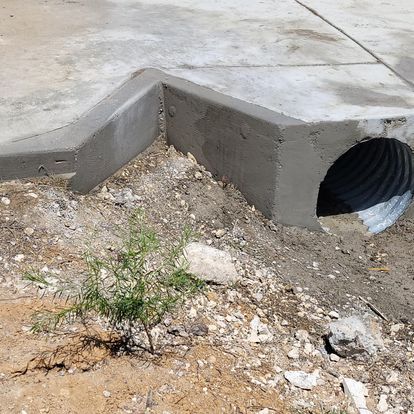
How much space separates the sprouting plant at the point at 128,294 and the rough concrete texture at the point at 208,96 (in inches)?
37.4

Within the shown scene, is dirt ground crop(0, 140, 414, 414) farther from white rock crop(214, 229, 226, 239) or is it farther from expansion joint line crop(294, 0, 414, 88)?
expansion joint line crop(294, 0, 414, 88)

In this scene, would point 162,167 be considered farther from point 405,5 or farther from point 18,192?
point 405,5

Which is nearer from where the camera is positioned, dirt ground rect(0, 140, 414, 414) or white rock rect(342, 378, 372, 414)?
dirt ground rect(0, 140, 414, 414)

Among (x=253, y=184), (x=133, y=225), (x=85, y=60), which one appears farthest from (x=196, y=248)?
(x=85, y=60)

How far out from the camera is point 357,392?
11.2 feet

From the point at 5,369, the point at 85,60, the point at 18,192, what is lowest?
the point at 5,369

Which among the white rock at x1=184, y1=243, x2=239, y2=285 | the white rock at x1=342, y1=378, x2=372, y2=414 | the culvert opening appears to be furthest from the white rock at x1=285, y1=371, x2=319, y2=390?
the culvert opening

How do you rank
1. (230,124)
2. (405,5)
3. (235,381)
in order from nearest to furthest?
(235,381) → (230,124) → (405,5)

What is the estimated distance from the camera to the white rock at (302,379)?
338 centimetres

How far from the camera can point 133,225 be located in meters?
4.12

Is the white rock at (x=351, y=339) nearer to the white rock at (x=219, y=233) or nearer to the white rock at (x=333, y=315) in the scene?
the white rock at (x=333, y=315)

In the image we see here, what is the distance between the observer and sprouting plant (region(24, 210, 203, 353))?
124 inches

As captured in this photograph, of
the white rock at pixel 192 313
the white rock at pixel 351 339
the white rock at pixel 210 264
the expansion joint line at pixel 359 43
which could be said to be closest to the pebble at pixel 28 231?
the white rock at pixel 210 264

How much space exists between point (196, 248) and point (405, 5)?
4277mm
